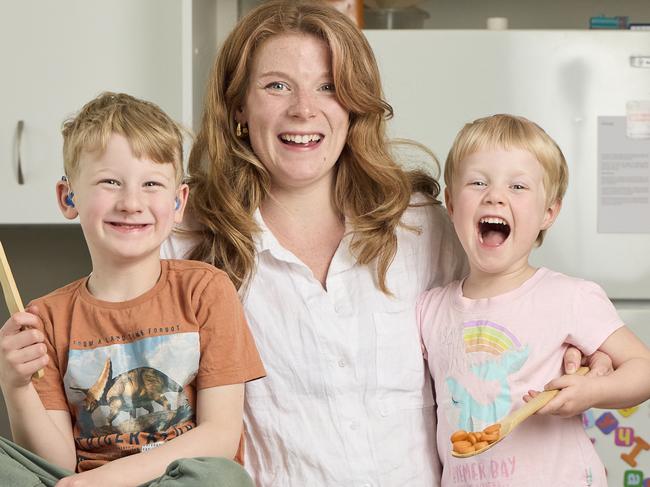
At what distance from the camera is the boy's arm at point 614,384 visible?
48.4 inches

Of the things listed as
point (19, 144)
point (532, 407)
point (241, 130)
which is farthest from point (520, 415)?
point (19, 144)

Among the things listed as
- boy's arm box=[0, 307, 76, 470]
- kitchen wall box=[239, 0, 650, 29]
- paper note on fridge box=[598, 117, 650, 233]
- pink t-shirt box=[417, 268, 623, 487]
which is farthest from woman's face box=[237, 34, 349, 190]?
kitchen wall box=[239, 0, 650, 29]

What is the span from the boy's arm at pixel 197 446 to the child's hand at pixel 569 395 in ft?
1.21

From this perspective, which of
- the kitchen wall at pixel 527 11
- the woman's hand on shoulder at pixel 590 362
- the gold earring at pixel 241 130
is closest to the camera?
the woman's hand on shoulder at pixel 590 362

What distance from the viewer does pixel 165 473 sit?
42.7 inches

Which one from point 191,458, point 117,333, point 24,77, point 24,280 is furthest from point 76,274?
point 191,458

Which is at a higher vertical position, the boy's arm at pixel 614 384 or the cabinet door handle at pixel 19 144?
the cabinet door handle at pixel 19 144

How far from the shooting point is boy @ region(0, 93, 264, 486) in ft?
3.96

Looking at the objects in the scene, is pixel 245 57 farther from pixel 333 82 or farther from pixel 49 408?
pixel 49 408

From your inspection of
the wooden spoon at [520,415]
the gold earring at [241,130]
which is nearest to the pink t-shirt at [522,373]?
the wooden spoon at [520,415]

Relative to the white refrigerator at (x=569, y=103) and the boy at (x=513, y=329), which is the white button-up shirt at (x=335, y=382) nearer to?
the boy at (x=513, y=329)

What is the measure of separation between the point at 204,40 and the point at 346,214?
0.94 metres

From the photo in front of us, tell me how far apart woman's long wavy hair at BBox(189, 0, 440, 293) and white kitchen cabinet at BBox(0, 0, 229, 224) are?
66cm

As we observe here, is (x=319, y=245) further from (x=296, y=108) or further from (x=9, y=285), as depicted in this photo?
(x=9, y=285)
